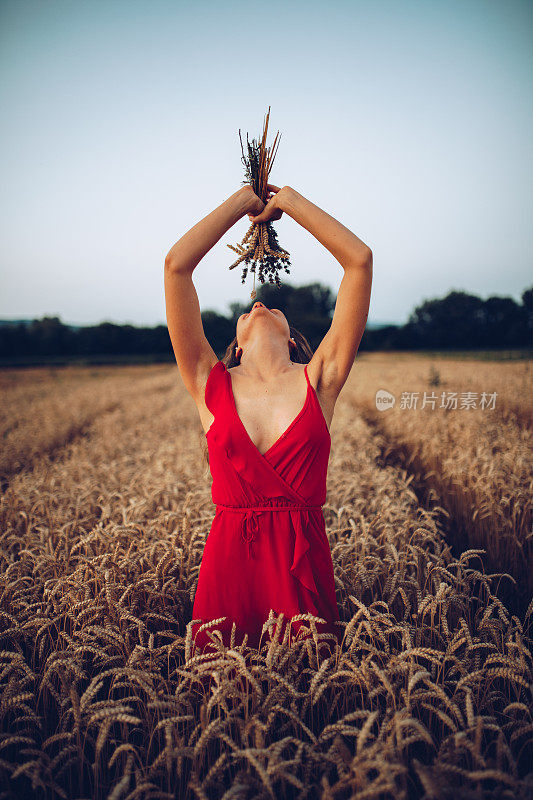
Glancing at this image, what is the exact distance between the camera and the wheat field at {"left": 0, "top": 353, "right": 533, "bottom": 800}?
1.41 m

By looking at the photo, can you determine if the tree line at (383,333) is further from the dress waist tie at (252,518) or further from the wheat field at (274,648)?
the dress waist tie at (252,518)

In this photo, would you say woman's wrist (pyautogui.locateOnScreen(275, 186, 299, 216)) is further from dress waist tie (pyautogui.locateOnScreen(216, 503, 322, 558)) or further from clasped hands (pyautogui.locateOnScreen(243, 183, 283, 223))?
dress waist tie (pyautogui.locateOnScreen(216, 503, 322, 558))

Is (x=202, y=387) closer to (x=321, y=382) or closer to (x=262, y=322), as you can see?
(x=262, y=322)

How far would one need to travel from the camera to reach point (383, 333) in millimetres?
48562

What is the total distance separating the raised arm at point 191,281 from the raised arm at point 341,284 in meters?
0.18

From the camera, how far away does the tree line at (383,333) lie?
32906 mm

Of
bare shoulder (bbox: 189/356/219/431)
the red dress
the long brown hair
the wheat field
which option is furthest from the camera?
the long brown hair

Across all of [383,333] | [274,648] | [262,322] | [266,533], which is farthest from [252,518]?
[383,333]

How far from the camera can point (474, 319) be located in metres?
36.8

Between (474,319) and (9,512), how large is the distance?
3912 centimetres

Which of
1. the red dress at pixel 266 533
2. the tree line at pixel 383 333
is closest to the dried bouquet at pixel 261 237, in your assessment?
the red dress at pixel 266 533

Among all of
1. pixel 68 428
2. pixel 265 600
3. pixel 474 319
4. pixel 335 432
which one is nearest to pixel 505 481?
pixel 335 432

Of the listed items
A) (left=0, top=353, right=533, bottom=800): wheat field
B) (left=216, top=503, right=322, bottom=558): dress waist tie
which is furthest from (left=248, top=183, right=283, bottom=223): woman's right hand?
(left=0, top=353, right=533, bottom=800): wheat field

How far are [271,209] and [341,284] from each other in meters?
0.50
